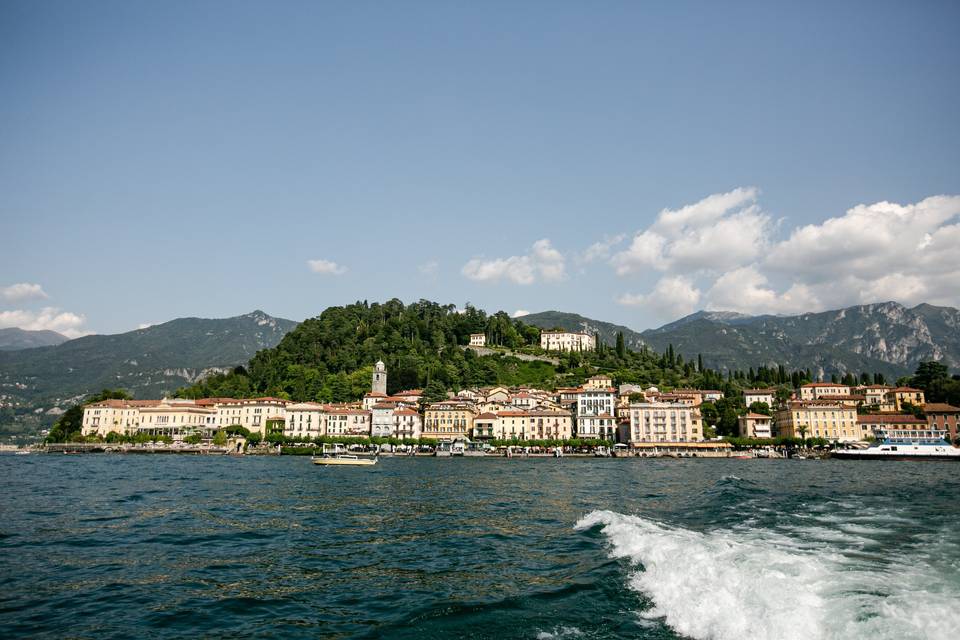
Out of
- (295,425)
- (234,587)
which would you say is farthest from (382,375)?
(234,587)

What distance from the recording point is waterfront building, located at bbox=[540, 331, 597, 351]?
151250mm

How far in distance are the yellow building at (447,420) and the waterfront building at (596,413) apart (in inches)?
710

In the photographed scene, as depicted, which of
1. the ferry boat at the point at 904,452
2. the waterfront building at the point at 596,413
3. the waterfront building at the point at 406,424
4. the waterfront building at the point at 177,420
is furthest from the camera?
the waterfront building at the point at 177,420

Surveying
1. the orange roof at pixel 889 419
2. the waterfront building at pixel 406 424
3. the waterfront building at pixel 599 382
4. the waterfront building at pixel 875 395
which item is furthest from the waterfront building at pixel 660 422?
the waterfront building at pixel 875 395

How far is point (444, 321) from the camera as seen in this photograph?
150 metres

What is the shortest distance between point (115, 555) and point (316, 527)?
597cm

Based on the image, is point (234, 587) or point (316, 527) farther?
point (316, 527)

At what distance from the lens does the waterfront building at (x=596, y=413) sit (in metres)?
99.5

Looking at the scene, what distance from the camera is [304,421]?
103 meters

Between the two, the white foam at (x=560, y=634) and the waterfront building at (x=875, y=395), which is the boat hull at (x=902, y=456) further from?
the white foam at (x=560, y=634)

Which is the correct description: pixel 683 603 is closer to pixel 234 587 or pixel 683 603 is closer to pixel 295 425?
pixel 234 587

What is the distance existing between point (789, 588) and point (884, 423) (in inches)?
4148

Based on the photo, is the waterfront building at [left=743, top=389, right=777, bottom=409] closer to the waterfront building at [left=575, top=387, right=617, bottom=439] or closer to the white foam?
the waterfront building at [left=575, top=387, right=617, bottom=439]

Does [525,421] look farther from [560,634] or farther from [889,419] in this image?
[560,634]
